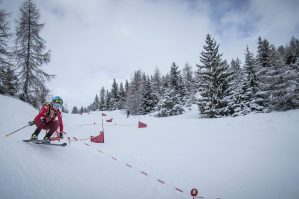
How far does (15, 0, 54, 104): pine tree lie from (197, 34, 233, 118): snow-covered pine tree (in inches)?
855

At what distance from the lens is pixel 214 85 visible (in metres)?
25.1

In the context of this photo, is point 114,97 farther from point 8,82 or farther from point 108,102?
point 8,82

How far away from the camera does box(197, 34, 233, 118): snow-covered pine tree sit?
78.7ft

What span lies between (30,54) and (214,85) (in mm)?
24464

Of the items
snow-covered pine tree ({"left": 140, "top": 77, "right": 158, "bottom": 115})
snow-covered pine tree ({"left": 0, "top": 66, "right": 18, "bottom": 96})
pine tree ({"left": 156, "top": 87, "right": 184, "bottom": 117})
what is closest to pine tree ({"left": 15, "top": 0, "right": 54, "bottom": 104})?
snow-covered pine tree ({"left": 0, "top": 66, "right": 18, "bottom": 96})

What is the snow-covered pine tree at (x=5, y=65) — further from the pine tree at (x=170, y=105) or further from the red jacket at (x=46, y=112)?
the pine tree at (x=170, y=105)

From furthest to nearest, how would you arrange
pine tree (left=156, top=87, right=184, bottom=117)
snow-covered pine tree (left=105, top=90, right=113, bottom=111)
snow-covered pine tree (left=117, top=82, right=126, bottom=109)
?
snow-covered pine tree (left=105, top=90, right=113, bottom=111) → snow-covered pine tree (left=117, top=82, right=126, bottom=109) → pine tree (left=156, top=87, right=184, bottom=117)

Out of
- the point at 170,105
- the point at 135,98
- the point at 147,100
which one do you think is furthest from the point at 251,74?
the point at 135,98

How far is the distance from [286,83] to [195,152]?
16.5 metres

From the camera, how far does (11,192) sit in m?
3.21

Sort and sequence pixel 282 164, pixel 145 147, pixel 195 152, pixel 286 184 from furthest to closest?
pixel 145 147 → pixel 195 152 → pixel 282 164 → pixel 286 184

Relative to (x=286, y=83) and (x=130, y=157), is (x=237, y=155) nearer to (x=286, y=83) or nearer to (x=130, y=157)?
(x=130, y=157)

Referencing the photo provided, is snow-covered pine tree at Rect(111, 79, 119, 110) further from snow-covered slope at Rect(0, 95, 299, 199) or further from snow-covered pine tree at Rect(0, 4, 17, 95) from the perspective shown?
snow-covered slope at Rect(0, 95, 299, 199)

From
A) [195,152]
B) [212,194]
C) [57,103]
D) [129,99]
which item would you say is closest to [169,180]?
[212,194]
